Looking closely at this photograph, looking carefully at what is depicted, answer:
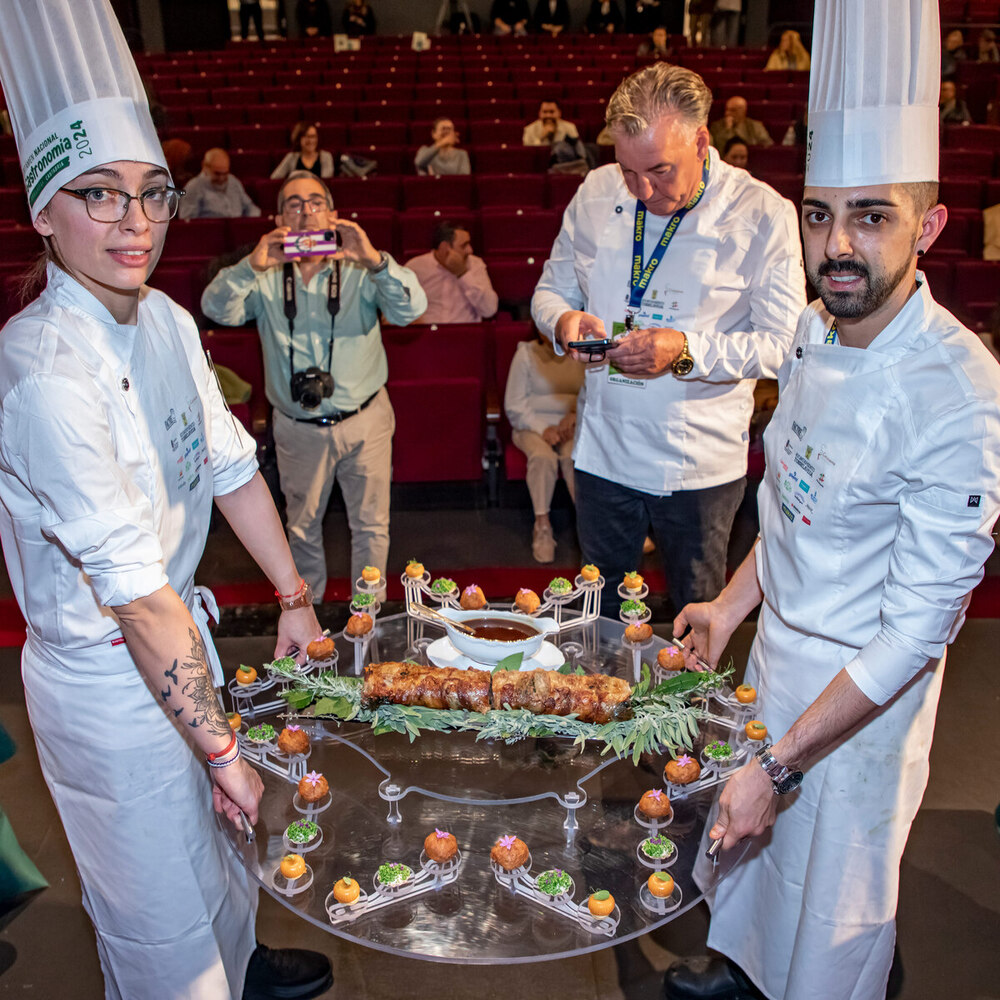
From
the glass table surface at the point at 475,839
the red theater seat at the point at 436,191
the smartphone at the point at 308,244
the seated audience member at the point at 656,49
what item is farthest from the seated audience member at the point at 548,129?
the glass table surface at the point at 475,839

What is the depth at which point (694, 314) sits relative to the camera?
243 cm

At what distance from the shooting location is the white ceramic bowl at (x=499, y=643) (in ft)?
6.10

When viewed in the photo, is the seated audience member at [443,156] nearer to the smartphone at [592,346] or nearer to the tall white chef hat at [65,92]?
the smartphone at [592,346]

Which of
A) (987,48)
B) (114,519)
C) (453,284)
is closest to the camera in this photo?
(114,519)

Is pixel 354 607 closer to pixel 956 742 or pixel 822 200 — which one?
pixel 822 200

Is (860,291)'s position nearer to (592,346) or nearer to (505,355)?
(592,346)

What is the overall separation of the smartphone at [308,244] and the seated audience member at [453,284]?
1551 mm

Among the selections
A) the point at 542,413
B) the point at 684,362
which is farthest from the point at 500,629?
the point at 542,413

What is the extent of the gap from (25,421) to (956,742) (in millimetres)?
2572

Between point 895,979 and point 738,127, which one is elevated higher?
point 738,127

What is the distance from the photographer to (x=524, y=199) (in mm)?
6410

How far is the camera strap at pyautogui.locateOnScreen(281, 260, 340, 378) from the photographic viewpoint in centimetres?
325

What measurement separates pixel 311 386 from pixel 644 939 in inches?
78.6

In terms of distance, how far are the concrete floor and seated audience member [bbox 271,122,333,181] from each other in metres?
4.83
